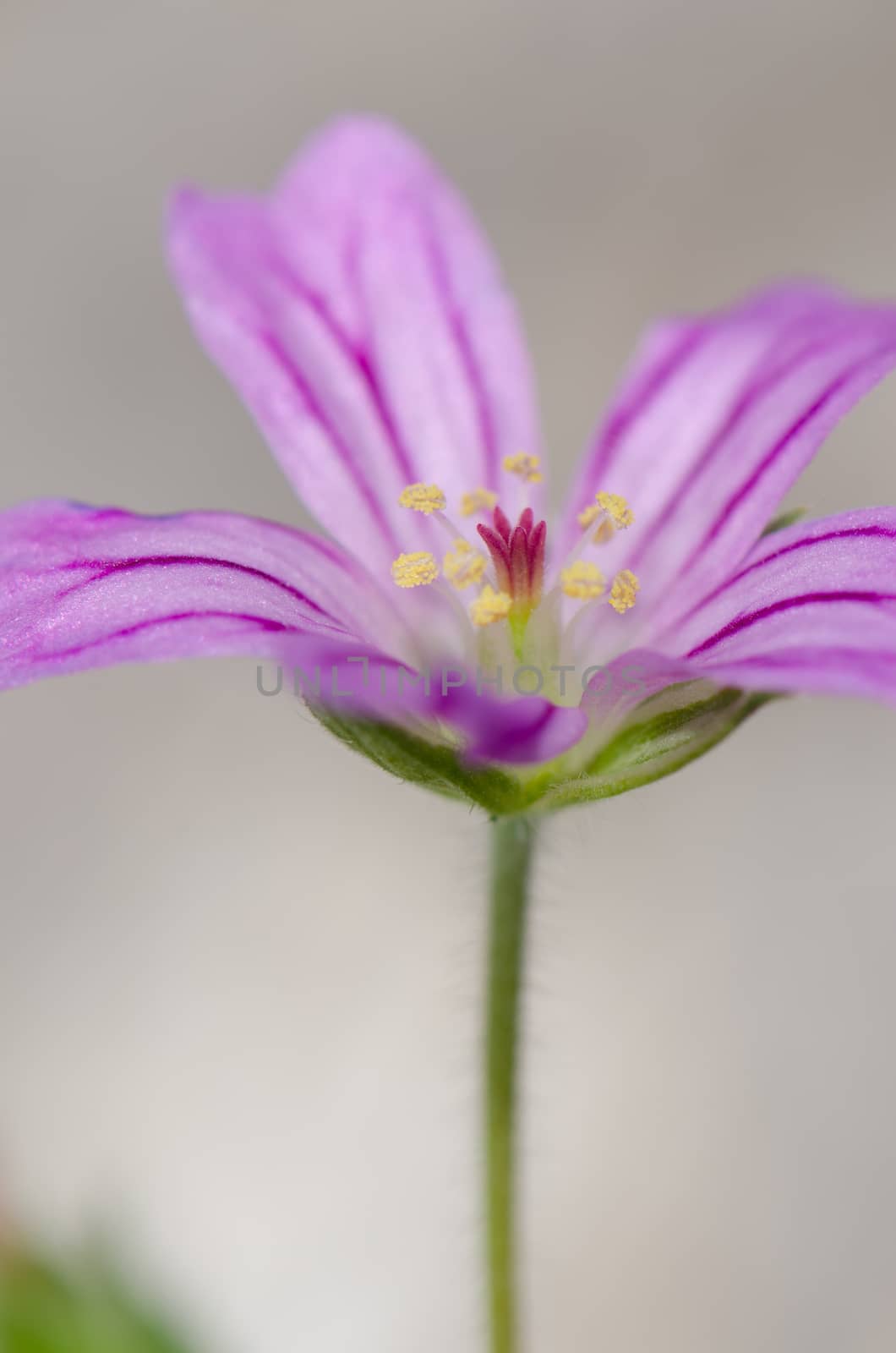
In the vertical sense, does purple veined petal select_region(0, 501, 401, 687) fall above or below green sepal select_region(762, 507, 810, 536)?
below

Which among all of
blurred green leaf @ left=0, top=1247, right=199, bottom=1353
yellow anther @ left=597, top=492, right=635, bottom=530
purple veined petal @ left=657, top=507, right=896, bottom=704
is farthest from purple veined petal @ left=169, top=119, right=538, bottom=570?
blurred green leaf @ left=0, top=1247, right=199, bottom=1353

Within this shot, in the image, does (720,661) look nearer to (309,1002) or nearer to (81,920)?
(309,1002)

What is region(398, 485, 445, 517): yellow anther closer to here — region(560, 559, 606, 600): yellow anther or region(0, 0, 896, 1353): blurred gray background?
region(560, 559, 606, 600): yellow anther

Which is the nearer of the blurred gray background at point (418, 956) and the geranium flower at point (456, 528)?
the geranium flower at point (456, 528)

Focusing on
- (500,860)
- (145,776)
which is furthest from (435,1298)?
(500,860)

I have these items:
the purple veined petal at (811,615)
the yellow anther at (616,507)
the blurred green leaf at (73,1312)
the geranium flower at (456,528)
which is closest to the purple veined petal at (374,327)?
the geranium flower at (456,528)

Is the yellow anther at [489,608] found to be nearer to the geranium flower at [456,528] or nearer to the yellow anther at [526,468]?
the geranium flower at [456,528]
